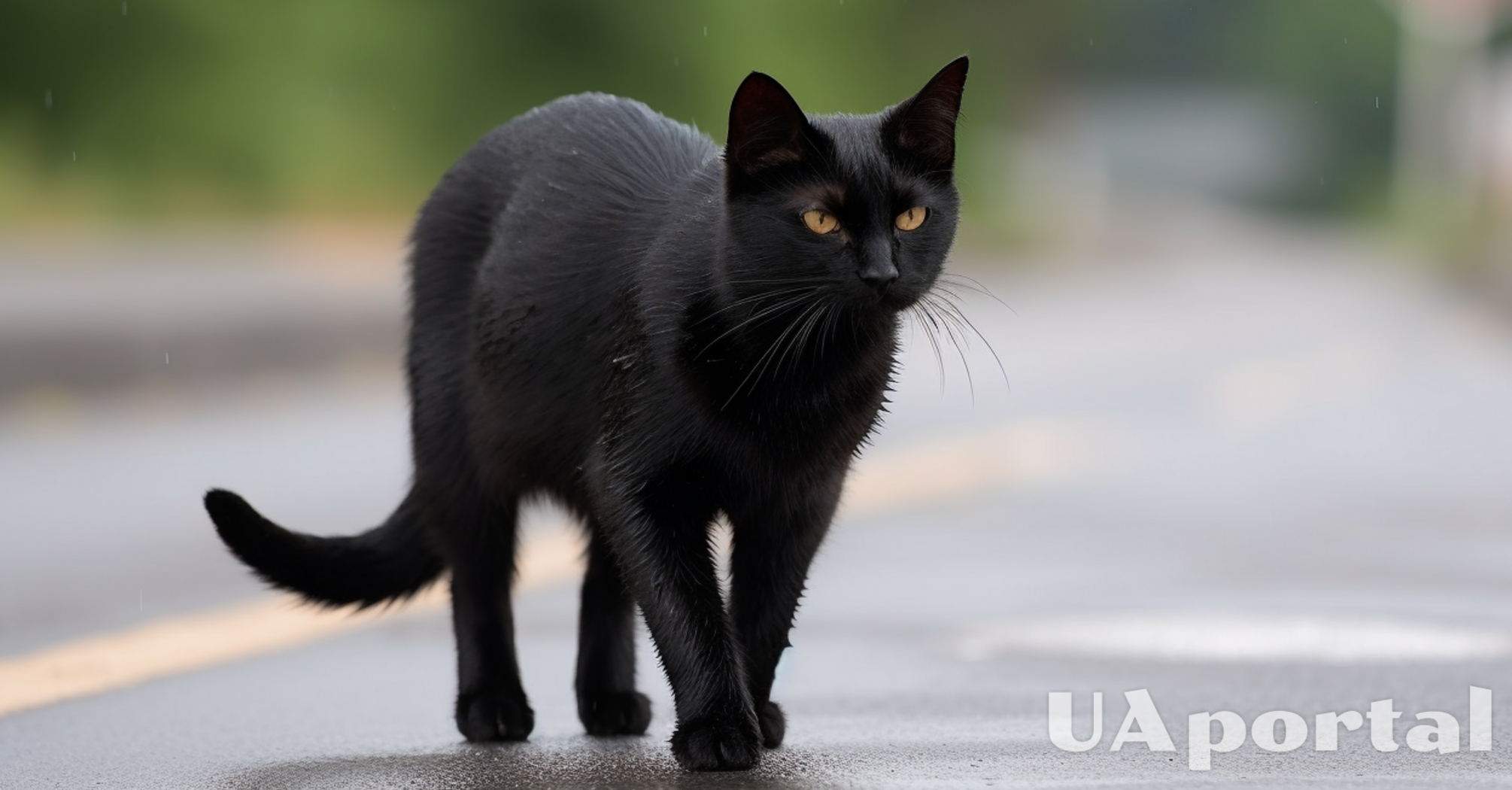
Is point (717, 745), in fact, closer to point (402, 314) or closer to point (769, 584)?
point (769, 584)

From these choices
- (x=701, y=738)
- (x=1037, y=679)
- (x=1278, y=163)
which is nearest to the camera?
(x=701, y=738)

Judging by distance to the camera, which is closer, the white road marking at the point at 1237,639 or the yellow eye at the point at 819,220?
the yellow eye at the point at 819,220

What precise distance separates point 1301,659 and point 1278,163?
7885cm

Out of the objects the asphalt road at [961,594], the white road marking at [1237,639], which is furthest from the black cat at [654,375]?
the white road marking at [1237,639]

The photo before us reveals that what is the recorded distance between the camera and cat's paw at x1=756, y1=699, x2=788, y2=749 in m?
4.29

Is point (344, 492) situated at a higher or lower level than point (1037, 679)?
higher

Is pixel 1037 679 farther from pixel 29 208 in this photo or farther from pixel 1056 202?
pixel 1056 202

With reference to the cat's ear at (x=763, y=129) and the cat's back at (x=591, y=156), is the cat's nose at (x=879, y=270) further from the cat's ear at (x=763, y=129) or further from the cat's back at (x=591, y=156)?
the cat's back at (x=591, y=156)

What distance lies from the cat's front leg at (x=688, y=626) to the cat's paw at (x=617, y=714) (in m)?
0.48

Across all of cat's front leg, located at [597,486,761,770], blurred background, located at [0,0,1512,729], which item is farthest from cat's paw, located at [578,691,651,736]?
blurred background, located at [0,0,1512,729]

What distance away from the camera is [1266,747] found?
4277 millimetres

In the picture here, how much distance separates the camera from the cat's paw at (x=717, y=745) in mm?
3965

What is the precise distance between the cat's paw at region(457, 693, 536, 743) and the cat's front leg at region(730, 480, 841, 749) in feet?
1.71

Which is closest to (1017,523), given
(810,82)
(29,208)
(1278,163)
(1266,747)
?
(1266,747)
